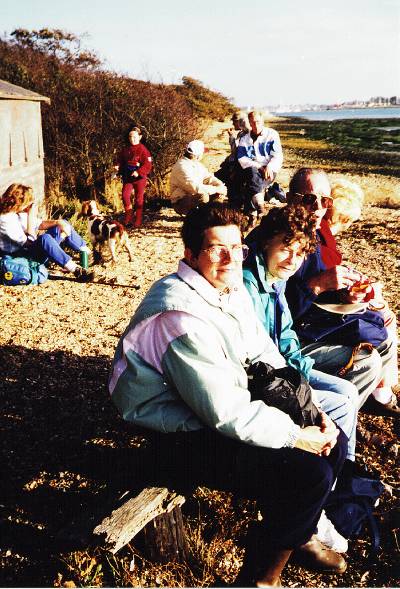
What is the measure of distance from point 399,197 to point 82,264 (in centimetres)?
984

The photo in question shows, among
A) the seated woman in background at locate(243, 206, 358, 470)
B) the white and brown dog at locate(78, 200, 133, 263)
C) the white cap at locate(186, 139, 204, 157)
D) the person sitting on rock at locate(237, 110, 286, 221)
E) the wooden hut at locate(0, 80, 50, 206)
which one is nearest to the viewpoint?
the seated woman in background at locate(243, 206, 358, 470)

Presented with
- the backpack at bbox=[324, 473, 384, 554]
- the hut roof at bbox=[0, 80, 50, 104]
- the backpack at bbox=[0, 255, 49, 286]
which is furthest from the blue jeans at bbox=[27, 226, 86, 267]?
the backpack at bbox=[324, 473, 384, 554]

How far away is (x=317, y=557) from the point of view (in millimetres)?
2709

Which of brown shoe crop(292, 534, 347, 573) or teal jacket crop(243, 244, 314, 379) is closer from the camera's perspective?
brown shoe crop(292, 534, 347, 573)

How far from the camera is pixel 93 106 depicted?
12820 mm

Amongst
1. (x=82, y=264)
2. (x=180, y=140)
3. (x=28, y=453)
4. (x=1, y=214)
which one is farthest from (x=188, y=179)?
(x=28, y=453)

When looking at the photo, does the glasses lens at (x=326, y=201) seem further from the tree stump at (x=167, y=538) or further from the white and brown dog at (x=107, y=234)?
the white and brown dog at (x=107, y=234)

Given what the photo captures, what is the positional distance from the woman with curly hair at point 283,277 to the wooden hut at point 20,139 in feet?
21.2

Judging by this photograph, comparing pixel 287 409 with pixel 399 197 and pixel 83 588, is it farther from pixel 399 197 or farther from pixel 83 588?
pixel 399 197

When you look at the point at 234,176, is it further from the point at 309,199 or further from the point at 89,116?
the point at 309,199

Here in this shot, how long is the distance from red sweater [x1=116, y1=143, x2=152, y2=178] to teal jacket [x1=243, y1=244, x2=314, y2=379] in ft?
25.1

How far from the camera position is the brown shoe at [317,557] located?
2.70 m

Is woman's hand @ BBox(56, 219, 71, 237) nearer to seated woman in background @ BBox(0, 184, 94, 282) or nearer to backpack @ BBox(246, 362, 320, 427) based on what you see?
seated woman in background @ BBox(0, 184, 94, 282)

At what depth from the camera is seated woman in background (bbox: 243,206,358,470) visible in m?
3.07
